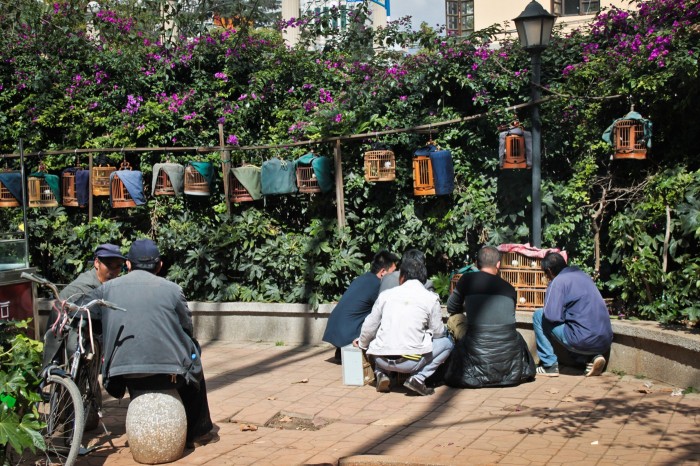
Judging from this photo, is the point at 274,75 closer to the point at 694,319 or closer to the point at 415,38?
the point at 415,38

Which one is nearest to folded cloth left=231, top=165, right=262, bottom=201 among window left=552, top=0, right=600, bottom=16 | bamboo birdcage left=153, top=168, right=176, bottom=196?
bamboo birdcage left=153, top=168, right=176, bottom=196

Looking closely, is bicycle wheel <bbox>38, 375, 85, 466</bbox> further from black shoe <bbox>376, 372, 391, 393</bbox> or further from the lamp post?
the lamp post

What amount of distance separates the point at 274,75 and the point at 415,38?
2367 millimetres

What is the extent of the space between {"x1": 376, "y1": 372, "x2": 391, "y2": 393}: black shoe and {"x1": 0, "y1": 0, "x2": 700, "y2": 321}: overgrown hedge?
2.60m

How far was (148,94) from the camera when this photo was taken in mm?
14227

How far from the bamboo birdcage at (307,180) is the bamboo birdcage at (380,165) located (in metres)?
0.73

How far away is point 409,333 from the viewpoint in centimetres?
807

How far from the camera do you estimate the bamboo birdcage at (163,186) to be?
40.2 ft

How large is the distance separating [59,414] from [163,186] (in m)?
6.62

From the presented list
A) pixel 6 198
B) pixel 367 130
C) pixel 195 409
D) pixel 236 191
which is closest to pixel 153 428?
pixel 195 409

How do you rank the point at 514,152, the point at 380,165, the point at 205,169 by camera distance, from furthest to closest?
the point at 205,169 → the point at 380,165 → the point at 514,152

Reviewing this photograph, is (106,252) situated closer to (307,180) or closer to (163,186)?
(307,180)

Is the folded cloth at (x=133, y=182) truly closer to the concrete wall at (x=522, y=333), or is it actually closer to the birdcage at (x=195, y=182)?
the birdcage at (x=195, y=182)

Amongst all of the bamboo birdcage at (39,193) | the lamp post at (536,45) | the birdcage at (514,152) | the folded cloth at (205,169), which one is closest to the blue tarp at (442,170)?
the birdcage at (514,152)
